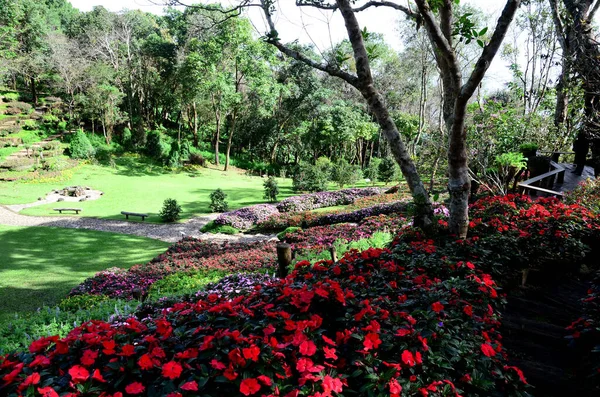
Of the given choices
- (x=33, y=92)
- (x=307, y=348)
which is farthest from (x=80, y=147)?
(x=307, y=348)

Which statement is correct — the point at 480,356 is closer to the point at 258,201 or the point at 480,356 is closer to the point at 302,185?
the point at 258,201

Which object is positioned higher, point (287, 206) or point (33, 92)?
point (33, 92)

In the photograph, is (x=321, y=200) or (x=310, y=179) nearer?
(x=321, y=200)

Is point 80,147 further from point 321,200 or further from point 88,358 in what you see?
point 88,358

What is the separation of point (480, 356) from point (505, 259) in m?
Result: 2.34

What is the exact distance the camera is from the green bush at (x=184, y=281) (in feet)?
21.7

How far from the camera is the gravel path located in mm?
13273

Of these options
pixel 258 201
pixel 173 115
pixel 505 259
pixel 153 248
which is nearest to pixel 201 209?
pixel 258 201

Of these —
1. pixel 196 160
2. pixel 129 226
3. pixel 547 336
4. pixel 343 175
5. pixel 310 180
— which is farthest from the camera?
pixel 196 160

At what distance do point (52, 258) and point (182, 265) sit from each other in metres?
4.46

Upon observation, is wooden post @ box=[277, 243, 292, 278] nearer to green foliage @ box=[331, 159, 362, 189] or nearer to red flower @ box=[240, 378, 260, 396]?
red flower @ box=[240, 378, 260, 396]

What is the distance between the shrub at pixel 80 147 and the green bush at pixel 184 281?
2243 cm

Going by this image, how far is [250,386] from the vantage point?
1.65 meters

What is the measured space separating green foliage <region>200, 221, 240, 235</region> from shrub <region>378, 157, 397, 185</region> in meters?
13.6
